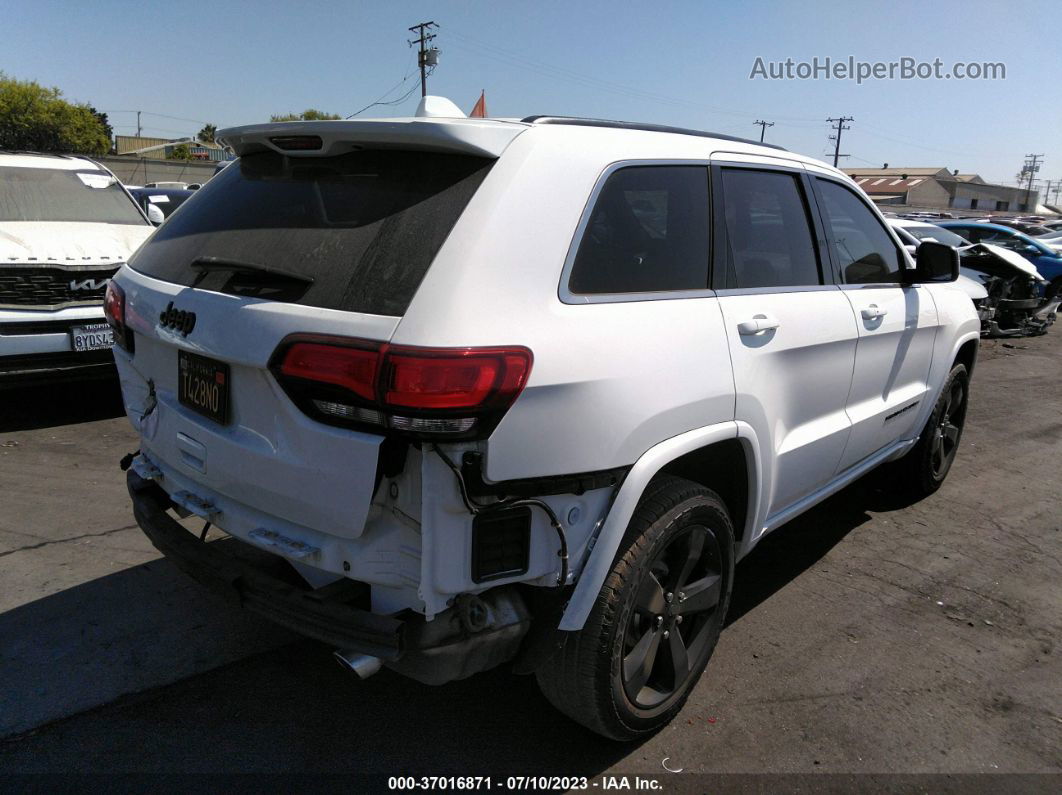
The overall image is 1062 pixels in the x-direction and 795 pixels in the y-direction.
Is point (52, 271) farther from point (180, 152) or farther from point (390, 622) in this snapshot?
point (180, 152)

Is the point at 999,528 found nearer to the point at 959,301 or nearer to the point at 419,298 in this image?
the point at 959,301

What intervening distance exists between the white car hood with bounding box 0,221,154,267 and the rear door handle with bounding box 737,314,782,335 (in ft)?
16.4

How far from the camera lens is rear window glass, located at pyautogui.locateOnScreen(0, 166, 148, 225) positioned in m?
6.57

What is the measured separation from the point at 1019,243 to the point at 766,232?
51.2 ft

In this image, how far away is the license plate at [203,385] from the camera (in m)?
2.35

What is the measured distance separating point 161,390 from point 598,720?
175 centimetres

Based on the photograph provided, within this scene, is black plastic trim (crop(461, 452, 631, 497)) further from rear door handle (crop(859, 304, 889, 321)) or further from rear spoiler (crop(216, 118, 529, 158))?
rear door handle (crop(859, 304, 889, 321))

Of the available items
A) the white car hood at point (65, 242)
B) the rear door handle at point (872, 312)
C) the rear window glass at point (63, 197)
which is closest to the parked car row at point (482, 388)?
the rear door handle at point (872, 312)

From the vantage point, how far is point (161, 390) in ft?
8.88

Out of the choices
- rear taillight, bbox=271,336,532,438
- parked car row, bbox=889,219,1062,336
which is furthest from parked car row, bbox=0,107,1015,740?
parked car row, bbox=889,219,1062,336

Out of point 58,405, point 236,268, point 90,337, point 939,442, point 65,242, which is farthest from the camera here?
point 58,405

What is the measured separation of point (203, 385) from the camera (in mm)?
2434

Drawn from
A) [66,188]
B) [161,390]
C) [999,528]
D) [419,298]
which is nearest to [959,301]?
[999,528]

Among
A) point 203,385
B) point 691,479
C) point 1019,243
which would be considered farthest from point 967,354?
point 1019,243
